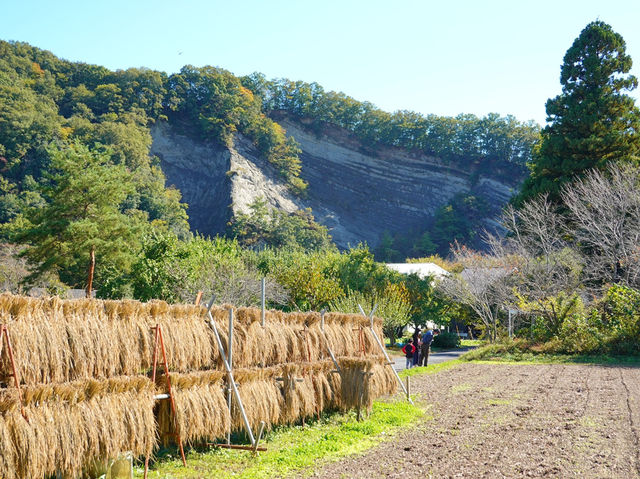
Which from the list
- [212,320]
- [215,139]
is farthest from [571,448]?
[215,139]

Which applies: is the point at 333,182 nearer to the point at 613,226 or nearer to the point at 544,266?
the point at 544,266

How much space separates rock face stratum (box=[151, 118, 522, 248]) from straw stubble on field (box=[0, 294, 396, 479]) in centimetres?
7932

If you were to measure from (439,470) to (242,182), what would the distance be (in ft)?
293

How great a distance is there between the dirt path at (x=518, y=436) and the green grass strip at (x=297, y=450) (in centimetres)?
41

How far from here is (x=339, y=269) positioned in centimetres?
4234

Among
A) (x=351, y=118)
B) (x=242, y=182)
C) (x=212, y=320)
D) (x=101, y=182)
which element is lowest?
(x=212, y=320)

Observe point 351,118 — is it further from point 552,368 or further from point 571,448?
point 571,448

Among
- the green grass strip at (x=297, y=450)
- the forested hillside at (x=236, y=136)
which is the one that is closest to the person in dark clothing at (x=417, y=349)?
the green grass strip at (x=297, y=450)

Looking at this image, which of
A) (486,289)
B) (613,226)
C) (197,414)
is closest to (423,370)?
(486,289)

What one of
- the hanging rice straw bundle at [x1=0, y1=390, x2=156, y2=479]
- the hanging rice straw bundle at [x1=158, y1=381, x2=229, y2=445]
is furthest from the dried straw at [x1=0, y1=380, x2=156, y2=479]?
the hanging rice straw bundle at [x1=158, y1=381, x2=229, y2=445]

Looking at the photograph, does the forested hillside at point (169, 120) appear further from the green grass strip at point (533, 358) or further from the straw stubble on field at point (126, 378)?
the straw stubble on field at point (126, 378)

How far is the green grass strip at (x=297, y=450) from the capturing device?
7789mm

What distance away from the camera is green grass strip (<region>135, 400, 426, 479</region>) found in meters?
7.79

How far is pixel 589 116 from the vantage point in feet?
131
